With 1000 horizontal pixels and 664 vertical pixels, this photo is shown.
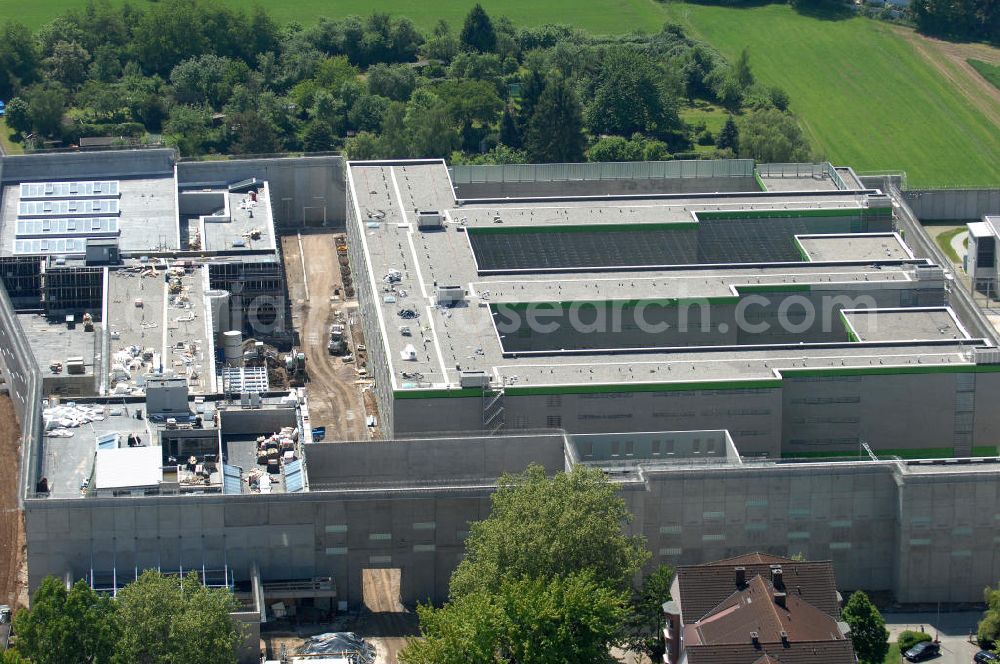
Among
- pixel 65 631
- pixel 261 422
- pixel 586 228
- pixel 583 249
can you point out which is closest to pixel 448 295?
pixel 583 249

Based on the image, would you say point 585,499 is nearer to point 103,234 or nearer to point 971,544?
point 971,544

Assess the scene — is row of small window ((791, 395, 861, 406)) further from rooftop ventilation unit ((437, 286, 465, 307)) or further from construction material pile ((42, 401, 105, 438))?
construction material pile ((42, 401, 105, 438))

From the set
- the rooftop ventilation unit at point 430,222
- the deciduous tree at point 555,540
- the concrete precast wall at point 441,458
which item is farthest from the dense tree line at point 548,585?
the rooftop ventilation unit at point 430,222

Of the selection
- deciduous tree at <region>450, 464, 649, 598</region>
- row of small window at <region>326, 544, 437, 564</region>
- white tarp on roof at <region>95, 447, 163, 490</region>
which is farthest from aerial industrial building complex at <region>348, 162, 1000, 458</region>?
deciduous tree at <region>450, 464, 649, 598</region>

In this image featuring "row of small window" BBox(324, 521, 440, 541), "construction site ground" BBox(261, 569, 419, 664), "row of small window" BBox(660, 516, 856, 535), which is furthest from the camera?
"row of small window" BBox(660, 516, 856, 535)

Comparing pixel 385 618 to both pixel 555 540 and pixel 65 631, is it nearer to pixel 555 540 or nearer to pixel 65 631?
pixel 555 540

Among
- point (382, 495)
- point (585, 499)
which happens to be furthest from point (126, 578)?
point (585, 499)
